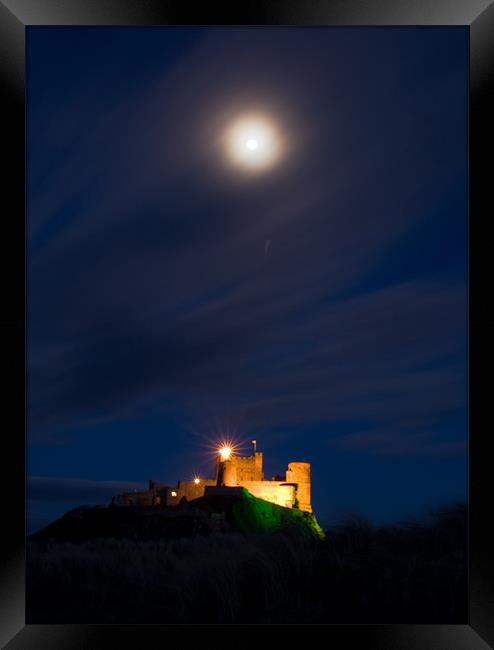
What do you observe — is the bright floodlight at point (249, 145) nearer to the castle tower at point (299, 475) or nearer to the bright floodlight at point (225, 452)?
the bright floodlight at point (225, 452)

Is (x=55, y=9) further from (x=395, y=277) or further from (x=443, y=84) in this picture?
(x=395, y=277)

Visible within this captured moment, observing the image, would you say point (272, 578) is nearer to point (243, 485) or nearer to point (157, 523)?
point (157, 523)

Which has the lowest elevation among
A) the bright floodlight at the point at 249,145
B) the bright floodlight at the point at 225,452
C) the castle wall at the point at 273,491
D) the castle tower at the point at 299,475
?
the castle wall at the point at 273,491

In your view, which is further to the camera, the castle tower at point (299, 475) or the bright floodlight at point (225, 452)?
the castle tower at point (299, 475)

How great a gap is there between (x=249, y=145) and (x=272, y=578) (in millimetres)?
2796

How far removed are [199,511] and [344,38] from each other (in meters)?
4.62

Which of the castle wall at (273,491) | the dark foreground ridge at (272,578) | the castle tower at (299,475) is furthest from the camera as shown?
the castle tower at (299,475)

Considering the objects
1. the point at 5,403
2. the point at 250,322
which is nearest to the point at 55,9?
the point at 5,403

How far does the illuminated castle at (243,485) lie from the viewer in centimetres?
666

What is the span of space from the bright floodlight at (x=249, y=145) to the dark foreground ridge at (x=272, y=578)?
242 centimetres

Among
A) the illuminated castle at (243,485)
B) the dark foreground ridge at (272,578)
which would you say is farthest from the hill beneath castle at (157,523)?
the dark foreground ridge at (272,578)

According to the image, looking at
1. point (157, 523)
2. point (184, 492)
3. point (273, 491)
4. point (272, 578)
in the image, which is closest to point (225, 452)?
point (273, 491)

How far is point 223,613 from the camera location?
3408 millimetres

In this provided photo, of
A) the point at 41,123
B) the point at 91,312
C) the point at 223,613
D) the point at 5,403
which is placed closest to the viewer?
the point at 5,403
